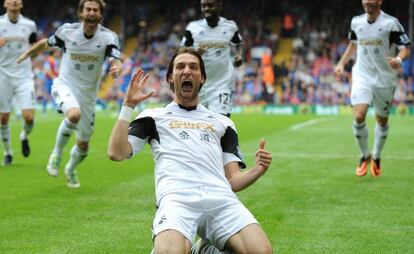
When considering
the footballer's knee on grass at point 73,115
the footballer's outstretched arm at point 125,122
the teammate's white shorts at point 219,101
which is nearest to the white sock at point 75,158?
the footballer's knee on grass at point 73,115

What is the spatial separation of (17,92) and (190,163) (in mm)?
9334

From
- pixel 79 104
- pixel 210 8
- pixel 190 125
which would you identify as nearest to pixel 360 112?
pixel 210 8

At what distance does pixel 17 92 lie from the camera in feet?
48.0

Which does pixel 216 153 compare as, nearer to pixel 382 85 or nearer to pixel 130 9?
pixel 382 85

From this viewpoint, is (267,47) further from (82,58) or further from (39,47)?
(82,58)

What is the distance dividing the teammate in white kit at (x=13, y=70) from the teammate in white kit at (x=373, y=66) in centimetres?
573

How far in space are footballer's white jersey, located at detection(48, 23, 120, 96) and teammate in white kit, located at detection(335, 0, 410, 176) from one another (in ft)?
11.8

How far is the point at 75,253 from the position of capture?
698 centimetres

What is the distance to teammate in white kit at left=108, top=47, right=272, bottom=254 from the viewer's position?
18.3 ft

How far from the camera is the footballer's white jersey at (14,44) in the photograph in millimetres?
14625

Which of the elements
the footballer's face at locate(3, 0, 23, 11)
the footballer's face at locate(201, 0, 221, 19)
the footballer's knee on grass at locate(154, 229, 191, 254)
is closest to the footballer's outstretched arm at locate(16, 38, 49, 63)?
the footballer's face at locate(3, 0, 23, 11)

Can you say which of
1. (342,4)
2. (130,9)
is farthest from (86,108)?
(130,9)

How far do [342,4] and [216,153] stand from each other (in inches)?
1614

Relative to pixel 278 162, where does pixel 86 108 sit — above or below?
above
